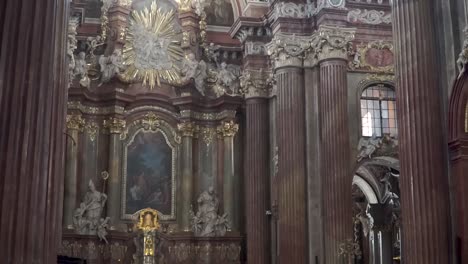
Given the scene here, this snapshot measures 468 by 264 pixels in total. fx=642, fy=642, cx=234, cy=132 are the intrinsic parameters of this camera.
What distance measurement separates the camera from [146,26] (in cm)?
2544

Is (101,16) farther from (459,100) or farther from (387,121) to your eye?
(459,100)

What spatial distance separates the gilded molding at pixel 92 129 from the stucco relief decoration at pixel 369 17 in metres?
10.4

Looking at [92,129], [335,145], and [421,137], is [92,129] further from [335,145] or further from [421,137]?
[421,137]

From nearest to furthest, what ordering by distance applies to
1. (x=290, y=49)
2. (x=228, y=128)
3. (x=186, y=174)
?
(x=290, y=49) → (x=186, y=174) → (x=228, y=128)

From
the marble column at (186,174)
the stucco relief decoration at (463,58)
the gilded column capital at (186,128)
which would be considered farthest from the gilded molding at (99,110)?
the stucco relief decoration at (463,58)

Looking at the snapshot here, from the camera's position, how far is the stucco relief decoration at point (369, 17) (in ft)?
65.6

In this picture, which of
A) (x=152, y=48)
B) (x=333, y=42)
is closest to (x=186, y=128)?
(x=152, y=48)

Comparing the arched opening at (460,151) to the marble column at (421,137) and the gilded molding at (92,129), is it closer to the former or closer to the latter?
the marble column at (421,137)

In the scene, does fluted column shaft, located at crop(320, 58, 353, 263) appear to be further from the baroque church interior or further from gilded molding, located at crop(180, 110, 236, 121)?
gilded molding, located at crop(180, 110, 236, 121)

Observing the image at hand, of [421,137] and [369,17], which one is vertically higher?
[369,17]

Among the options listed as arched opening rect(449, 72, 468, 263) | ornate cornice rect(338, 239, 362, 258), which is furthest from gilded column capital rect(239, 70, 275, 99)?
arched opening rect(449, 72, 468, 263)

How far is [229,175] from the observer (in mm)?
24953

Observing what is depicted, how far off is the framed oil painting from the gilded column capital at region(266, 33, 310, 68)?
6.87 m

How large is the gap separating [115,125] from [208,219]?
4.97m
